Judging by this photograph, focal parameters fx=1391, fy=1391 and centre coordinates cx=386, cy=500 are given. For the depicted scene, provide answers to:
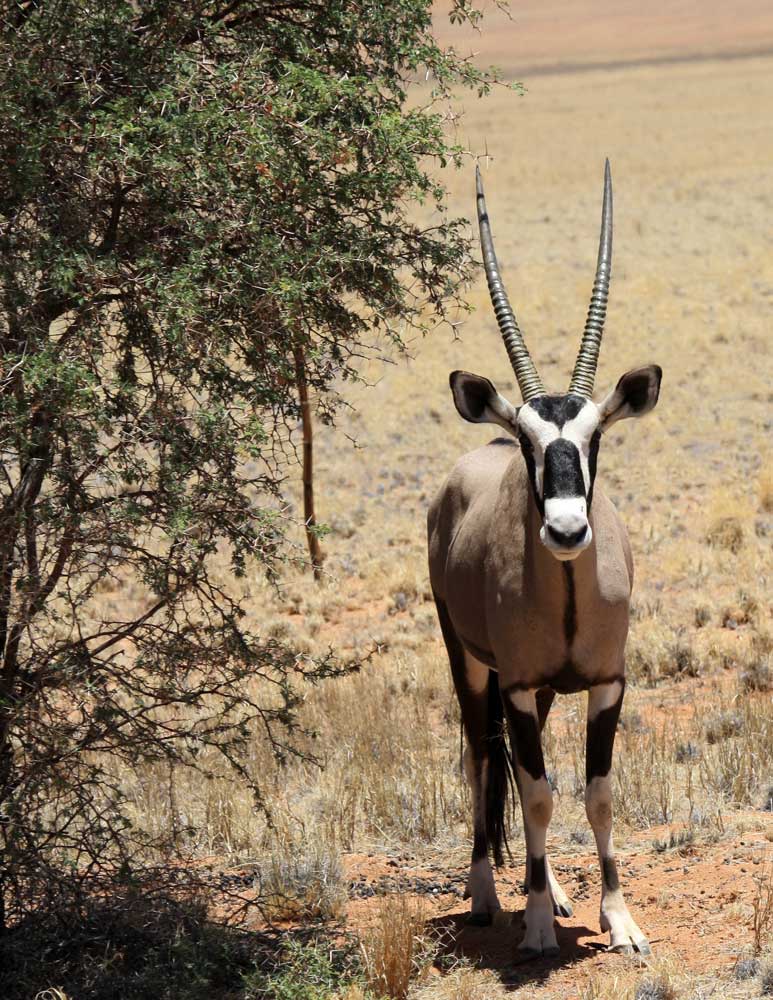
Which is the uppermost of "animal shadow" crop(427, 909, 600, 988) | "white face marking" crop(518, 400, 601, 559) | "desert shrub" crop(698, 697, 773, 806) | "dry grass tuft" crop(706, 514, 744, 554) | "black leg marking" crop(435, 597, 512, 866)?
"white face marking" crop(518, 400, 601, 559)

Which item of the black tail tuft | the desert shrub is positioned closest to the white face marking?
the black tail tuft

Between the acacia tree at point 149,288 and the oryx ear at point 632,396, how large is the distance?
3.40 ft

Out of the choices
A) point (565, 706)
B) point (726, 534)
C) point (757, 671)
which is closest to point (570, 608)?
point (565, 706)

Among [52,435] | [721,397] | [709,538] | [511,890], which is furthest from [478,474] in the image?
[721,397]

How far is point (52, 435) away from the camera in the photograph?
18.3 ft

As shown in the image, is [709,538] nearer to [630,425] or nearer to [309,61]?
[630,425]

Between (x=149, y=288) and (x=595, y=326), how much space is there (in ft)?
6.43

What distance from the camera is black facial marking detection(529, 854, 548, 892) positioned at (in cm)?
614

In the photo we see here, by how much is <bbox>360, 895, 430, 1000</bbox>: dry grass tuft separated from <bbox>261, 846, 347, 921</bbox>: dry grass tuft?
626mm

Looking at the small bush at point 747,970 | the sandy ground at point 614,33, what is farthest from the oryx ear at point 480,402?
the sandy ground at point 614,33

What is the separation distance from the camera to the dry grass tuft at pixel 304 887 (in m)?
6.80

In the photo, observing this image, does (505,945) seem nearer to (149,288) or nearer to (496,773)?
(496,773)

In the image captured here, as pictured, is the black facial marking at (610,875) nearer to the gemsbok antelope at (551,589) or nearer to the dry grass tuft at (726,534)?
the gemsbok antelope at (551,589)

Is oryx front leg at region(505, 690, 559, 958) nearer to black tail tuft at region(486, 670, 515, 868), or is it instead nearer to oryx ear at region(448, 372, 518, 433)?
black tail tuft at region(486, 670, 515, 868)
